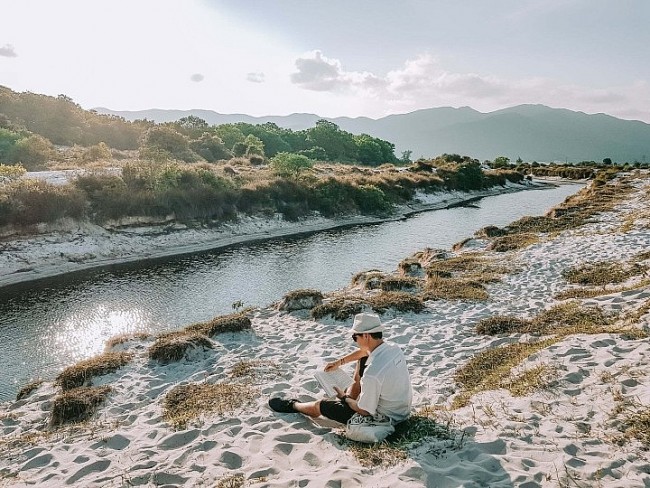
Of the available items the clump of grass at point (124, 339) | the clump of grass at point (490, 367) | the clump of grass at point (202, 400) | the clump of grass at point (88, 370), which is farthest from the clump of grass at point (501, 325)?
the clump of grass at point (124, 339)

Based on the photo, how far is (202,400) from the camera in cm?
895

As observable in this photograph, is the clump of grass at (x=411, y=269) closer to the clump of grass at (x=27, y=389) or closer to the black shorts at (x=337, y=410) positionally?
the black shorts at (x=337, y=410)

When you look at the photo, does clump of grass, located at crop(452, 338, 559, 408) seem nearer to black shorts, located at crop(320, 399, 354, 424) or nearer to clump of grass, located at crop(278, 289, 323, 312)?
black shorts, located at crop(320, 399, 354, 424)

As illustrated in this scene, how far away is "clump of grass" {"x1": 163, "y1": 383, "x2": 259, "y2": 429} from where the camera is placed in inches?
328

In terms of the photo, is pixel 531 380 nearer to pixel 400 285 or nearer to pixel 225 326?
pixel 225 326

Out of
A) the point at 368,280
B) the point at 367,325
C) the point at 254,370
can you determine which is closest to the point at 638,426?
the point at 367,325

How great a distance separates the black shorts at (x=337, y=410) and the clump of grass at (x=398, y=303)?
6.86 metres

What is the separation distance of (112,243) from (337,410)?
24.3 meters

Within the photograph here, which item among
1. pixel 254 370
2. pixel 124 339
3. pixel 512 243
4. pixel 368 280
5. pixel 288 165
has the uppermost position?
pixel 288 165

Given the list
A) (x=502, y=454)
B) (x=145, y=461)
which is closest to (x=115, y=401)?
(x=145, y=461)

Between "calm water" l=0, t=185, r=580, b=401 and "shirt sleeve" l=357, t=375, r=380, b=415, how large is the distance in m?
9.67

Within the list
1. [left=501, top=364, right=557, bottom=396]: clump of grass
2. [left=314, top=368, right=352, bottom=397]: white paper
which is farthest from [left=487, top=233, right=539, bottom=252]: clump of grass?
[left=314, top=368, right=352, bottom=397]: white paper

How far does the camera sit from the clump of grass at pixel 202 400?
834cm

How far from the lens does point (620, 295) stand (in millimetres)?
12094
